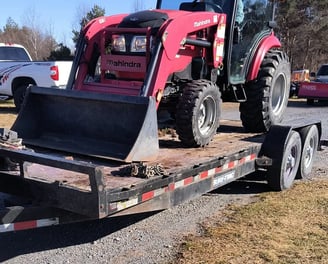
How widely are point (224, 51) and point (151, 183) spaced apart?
10.6 ft

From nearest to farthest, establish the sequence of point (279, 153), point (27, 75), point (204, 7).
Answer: point (279, 153) → point (204, 7) → point (27, 75)

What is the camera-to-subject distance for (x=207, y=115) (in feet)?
19.7

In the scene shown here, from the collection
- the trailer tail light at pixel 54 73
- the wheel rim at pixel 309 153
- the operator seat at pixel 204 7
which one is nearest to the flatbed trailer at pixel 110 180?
the wheel rim at pixel 309 153

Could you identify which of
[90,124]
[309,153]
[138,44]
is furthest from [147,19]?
[309,153]

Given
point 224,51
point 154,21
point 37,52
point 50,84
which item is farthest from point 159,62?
point 37,52

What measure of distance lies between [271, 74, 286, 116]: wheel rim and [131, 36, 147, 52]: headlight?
2734 mm

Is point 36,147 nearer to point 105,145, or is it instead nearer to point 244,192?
point 105,145

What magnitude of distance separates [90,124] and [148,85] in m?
0.78

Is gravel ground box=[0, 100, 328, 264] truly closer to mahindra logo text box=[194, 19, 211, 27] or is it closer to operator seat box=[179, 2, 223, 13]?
mahindra logo text box=[194, 19, 211, 27]

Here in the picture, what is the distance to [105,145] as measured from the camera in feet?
17.1

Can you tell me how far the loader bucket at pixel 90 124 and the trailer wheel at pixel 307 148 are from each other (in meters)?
3.11

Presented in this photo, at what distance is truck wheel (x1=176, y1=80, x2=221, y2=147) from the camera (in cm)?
556

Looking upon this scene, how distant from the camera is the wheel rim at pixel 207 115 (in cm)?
587

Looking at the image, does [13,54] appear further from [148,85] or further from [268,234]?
[268,234]
